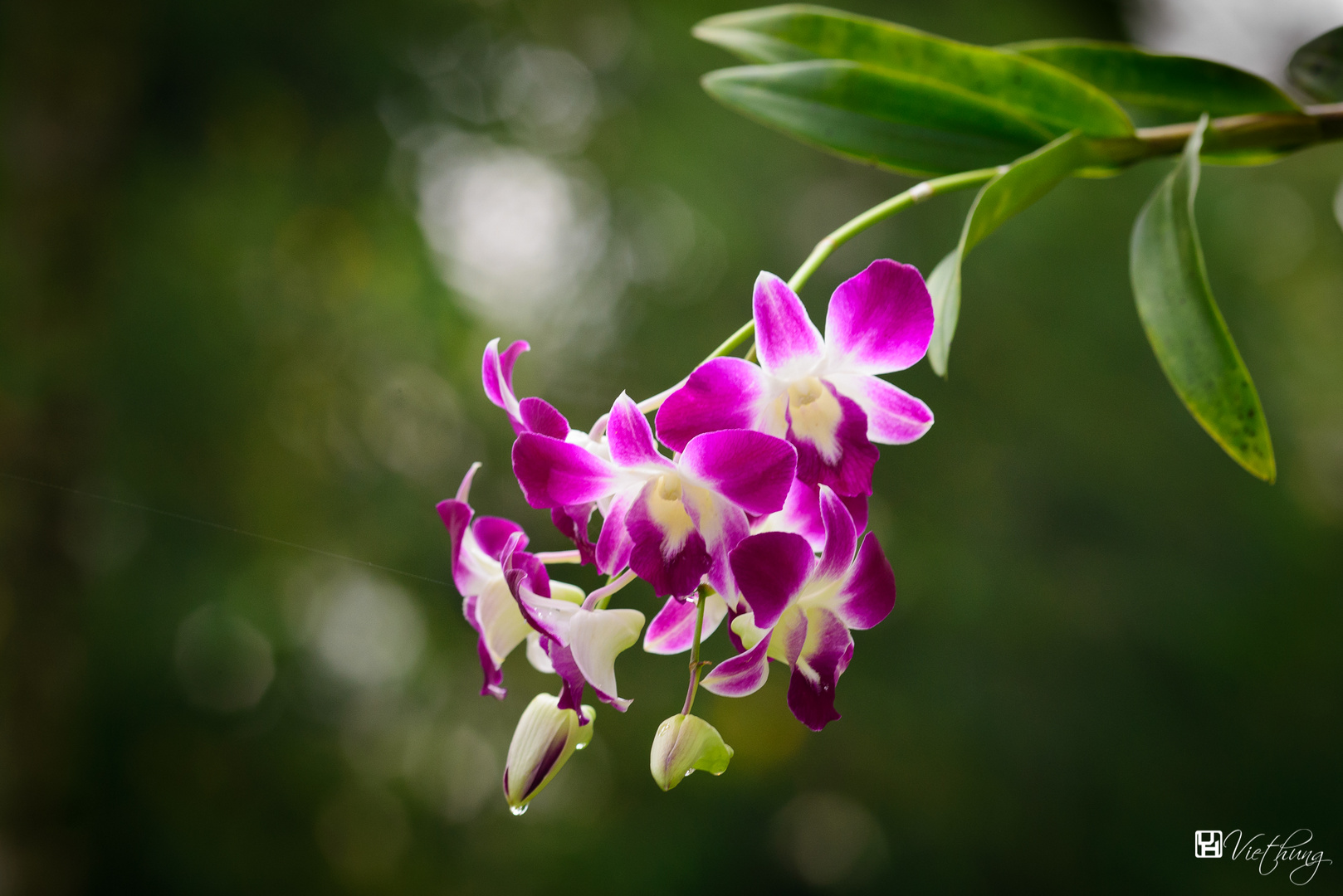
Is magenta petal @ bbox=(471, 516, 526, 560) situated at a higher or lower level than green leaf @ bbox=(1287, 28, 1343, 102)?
lower

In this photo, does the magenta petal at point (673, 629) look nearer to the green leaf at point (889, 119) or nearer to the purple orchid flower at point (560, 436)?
the purple orchid flower at point (560, 436)

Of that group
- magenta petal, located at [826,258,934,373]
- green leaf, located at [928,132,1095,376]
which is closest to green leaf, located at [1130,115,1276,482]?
green leaf, located at [928,132,1095,376]

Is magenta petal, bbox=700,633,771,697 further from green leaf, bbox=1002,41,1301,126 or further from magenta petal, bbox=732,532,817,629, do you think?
green leaf, bbox=1002,41,1301,126

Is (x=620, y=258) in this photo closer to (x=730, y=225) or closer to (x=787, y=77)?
(x=730, y=225)

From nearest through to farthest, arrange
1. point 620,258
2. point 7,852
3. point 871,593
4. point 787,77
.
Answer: point 871,593
point 787,77
point 7,852
point 620,258

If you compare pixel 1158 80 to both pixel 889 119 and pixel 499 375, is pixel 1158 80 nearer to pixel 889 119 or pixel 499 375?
pixel 889 119

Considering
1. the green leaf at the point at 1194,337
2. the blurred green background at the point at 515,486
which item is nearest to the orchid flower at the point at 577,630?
the green leaf at the point at 1194,337

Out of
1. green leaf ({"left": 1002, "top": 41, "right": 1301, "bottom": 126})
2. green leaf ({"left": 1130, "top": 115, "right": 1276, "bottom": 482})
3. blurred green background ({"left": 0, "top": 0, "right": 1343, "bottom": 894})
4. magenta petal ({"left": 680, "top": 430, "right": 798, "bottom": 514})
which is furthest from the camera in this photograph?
blurred green background ({"left": 0, "top": 0, "right": 1343, "bottom": 894})

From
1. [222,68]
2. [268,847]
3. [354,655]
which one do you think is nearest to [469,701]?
[354,655]
